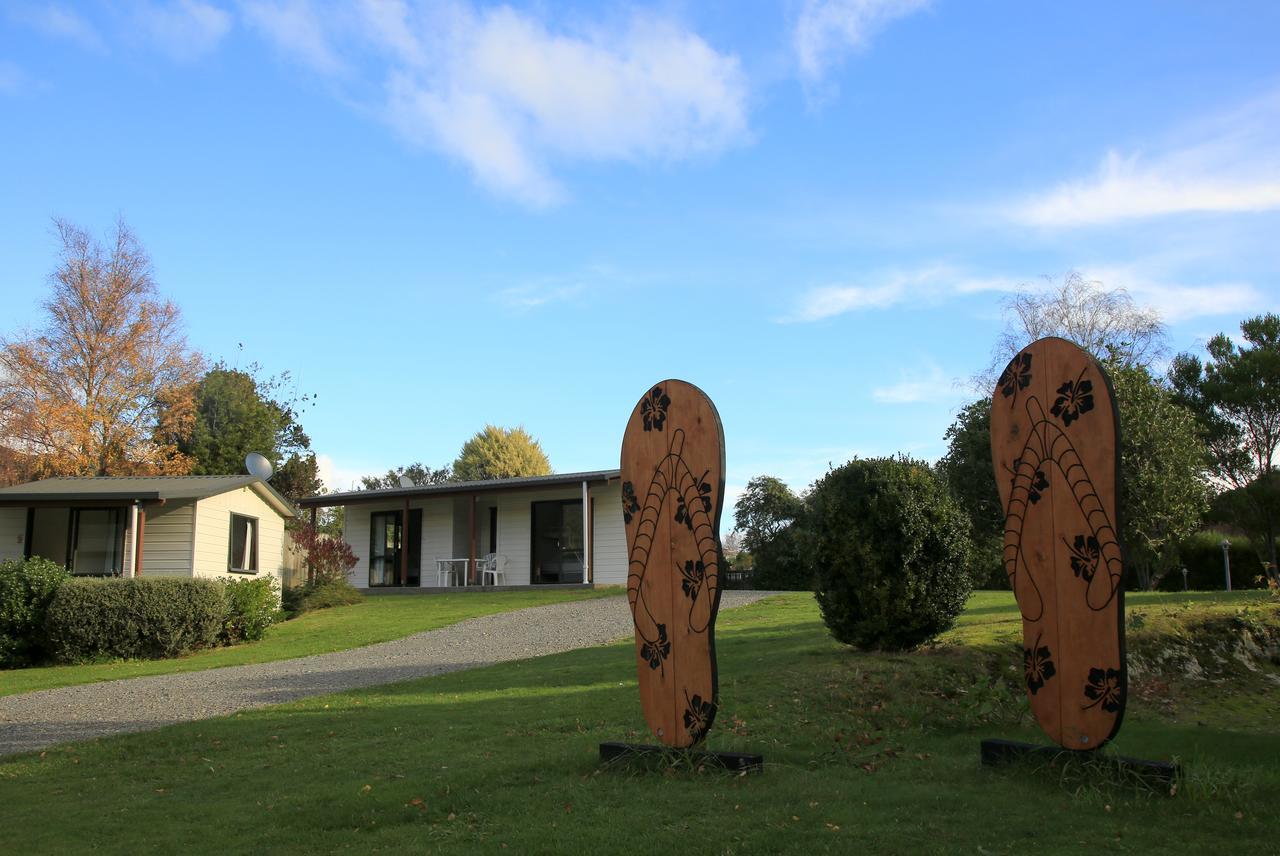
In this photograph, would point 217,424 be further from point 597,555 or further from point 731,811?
point 731,811

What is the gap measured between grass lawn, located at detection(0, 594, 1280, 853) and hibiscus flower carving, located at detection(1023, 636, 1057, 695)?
496mm

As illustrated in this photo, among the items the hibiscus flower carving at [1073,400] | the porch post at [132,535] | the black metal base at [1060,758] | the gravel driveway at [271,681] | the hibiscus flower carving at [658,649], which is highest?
the hibiscus flower carving at [1073,400]

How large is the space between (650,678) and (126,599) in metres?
13.4

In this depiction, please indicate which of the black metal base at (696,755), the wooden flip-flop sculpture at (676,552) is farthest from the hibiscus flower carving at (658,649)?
the black metal base at (696,755)

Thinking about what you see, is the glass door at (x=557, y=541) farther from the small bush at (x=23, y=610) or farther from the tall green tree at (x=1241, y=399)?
the tall green tree at (x=1241, y=399)

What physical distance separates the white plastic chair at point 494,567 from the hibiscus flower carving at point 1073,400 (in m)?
21.2

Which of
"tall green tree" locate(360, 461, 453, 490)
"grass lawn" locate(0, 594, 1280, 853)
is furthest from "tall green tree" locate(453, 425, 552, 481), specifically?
"grass lawn" locate(0, 594, 1280, 853)

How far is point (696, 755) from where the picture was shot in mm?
6031

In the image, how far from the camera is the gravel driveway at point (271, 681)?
9625 mm

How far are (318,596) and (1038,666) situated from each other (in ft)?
65.4

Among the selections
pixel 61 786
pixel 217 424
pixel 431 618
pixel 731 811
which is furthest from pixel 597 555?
pixel 217 424

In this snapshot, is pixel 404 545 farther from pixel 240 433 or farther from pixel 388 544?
pixel 240 433

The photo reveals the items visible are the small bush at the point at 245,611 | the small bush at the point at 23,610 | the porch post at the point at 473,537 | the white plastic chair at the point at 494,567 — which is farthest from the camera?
the white plastic chair at the point at 494,567

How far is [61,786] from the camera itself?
6.84 meters
